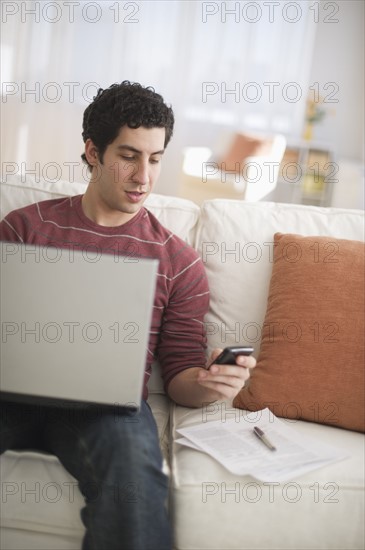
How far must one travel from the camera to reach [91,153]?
1739 mm

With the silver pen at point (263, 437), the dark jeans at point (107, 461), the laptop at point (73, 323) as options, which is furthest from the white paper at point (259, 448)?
the laptop at point (73, 323)

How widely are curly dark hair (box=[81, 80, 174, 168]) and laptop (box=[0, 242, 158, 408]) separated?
0.56m

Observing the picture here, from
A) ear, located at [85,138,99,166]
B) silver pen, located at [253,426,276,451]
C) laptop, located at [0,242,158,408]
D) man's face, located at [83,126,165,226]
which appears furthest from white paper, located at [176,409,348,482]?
ear, located at [85,138,99,166]

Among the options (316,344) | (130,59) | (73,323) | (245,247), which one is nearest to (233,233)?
(245,247)

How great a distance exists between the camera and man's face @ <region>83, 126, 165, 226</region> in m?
1.62

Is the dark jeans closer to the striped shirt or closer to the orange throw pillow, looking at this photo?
the striped shirt

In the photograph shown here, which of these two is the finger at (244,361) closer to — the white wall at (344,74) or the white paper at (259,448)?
the white paper at (259,448)

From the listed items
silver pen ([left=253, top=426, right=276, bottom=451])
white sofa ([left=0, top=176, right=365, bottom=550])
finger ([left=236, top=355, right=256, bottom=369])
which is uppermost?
finger ([left=236, top=355, right=256, bottom=369])

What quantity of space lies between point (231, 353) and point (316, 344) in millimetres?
349

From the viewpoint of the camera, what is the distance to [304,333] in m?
1.59

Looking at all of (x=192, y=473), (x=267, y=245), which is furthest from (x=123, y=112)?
(x=192, y=473)

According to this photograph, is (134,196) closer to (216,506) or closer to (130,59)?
(216,506)

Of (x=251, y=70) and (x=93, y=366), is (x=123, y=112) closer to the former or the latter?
(x=93, y=366)

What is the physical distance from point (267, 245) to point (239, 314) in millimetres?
207
